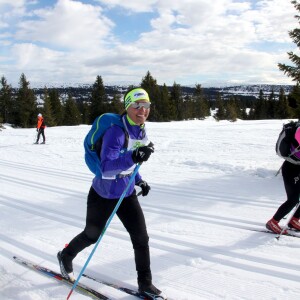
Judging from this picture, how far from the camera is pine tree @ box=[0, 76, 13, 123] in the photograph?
→ 54772mm

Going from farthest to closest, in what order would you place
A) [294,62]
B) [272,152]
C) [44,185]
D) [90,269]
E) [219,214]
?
1. [272,152]
2. [294,62]
3. [44,185]
4. [219,214]
5. [90,269]

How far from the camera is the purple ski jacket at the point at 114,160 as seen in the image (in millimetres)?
2727

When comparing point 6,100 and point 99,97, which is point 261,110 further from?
point 6,100

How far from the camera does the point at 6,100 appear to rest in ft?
181

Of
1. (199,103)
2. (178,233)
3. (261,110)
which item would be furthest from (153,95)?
(178,233)

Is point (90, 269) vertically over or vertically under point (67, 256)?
under

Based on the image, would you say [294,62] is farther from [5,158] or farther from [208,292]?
[5,158]

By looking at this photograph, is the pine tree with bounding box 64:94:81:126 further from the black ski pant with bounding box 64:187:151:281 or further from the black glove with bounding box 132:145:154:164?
the black glove with bounding box 132:145:154:164

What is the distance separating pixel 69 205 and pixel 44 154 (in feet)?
26.6

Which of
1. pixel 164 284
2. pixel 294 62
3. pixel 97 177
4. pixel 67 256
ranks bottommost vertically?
pixel 164 284

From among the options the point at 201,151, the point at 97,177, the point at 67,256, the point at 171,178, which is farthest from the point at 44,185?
the point at 201,151

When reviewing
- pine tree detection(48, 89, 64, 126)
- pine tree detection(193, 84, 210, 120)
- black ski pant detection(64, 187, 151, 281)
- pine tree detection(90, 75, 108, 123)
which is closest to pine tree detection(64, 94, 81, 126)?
pine tree detection(48, 89, 64, 126)

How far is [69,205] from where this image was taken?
686 centimetres

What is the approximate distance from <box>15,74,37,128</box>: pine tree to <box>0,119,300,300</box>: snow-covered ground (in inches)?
1656
